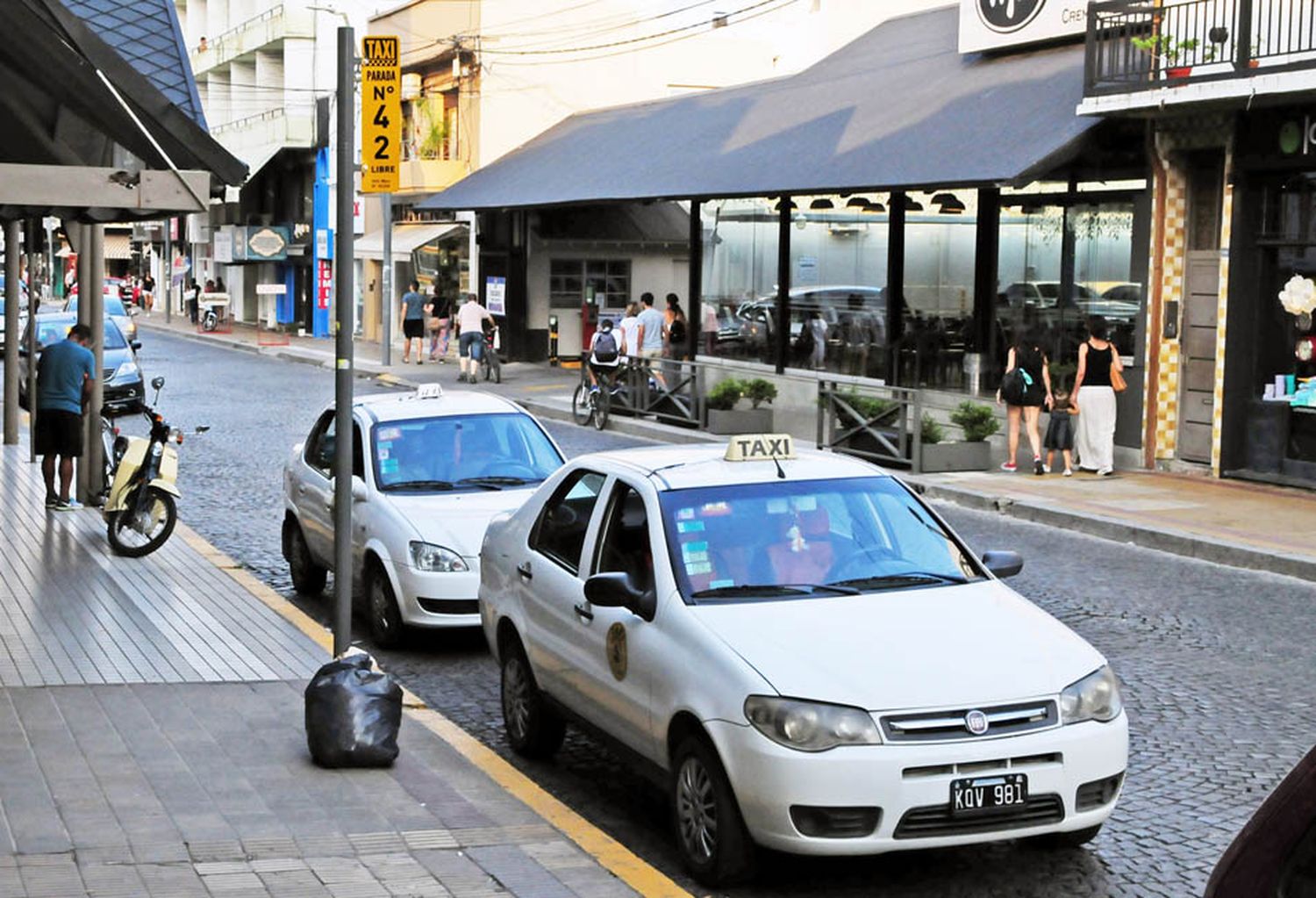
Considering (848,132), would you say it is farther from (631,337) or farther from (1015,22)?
(631,337)

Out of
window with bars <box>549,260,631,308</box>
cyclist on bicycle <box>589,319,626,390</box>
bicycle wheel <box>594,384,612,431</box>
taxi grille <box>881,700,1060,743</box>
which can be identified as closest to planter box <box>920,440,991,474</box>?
bicycle wheel <box>594,384,612,431</box>

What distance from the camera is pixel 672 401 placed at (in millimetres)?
26875

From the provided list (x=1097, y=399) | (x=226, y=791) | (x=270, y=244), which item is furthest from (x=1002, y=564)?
(x=270, y=244)

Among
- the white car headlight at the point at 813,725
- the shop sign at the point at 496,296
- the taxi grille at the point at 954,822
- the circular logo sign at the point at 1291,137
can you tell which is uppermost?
the circular logo sign at the point at 1291,137

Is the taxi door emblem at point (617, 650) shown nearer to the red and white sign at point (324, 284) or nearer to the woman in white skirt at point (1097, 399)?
the woman in white skirt at point (1097, 399)

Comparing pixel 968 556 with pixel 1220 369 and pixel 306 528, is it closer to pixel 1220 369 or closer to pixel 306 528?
pixel 306 528

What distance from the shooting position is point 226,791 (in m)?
7.54

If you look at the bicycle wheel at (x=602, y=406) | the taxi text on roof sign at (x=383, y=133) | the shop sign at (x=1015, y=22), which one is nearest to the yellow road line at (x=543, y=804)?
the taxi text on roof sign at (x=383, y=133)

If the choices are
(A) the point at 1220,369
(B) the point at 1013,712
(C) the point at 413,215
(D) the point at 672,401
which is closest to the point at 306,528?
(B) the point at 1013,712

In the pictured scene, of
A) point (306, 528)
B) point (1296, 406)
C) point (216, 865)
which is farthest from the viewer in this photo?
point (1296, 406)

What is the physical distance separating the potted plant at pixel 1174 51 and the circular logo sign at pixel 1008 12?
4.65m

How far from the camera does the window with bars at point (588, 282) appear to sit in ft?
137

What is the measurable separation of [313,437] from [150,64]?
371 cm

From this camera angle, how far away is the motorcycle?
1429cm
